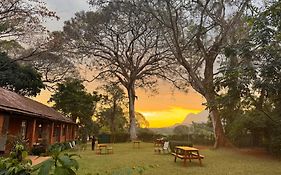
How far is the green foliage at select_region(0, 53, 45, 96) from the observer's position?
23.5 m

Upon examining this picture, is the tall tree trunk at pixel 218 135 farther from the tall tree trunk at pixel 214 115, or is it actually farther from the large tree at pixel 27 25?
the large tree at pixel 27 25

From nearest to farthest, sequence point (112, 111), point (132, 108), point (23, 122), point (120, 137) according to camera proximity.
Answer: point (23, 122) < point (132, 108) < point (120, 137) < point (112, 111)

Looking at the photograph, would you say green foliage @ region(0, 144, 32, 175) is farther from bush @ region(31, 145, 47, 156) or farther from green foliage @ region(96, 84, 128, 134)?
green foliage @ region(96, 84, 128, 134)

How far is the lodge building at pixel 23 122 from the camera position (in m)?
11.8

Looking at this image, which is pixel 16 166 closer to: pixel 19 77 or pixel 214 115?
pixel 214 115

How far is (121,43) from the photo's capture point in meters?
28.6

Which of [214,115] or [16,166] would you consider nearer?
[16,166]

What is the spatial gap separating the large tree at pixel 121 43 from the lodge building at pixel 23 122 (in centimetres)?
840

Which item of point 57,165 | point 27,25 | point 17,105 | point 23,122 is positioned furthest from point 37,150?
point 57,165

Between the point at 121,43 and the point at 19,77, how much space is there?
36.5 ft

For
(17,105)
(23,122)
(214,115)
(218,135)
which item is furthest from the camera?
(214,115)

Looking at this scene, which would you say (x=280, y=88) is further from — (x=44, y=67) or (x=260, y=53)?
(x=44, y=67)

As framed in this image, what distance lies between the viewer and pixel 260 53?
11281 millimetres

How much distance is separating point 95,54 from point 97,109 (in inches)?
672
